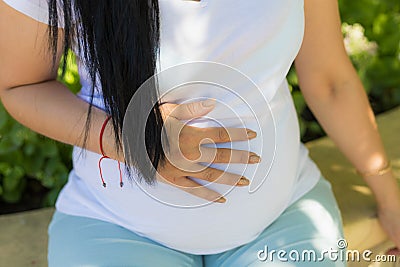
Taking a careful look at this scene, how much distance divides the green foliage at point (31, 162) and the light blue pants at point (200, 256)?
444 millimetres

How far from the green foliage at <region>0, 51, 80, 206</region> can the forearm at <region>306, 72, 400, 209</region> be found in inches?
25.8

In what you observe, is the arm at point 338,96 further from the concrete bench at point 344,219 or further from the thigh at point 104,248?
the thigh at point 104,248

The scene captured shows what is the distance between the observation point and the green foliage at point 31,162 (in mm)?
1795

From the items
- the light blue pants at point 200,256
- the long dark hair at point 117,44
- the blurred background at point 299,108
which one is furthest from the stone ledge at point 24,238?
the long dark hair at point 117,44

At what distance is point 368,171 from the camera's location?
156 cm

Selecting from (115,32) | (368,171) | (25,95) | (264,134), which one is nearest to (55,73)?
(25,95)

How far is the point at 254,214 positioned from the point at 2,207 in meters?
0.92

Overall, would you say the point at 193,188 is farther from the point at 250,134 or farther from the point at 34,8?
the point at 34,8

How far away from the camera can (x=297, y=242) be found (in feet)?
4.39

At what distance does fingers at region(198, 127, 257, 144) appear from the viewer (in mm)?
1266

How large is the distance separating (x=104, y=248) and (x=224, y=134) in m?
0.30

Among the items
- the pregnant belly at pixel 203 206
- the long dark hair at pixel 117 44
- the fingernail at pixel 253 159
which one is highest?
the long dark hair at pixel 117 44

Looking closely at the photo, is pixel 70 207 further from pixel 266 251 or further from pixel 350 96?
pixel 350 96

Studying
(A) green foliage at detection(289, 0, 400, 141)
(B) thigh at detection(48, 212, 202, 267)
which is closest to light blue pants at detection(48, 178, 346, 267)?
(B) thigh at detection(48, 212, 202, 267)
